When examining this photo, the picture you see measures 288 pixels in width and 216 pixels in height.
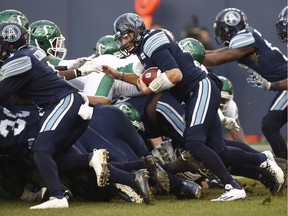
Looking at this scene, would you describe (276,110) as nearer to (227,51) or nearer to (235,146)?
(227,51)

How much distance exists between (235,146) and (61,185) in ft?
5.45

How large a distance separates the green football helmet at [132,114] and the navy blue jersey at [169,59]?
371 mm

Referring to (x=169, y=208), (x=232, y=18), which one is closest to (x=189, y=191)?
(x=169, y=208)

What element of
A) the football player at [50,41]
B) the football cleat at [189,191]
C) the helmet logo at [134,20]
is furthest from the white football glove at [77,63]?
the football cleat at [189,191]

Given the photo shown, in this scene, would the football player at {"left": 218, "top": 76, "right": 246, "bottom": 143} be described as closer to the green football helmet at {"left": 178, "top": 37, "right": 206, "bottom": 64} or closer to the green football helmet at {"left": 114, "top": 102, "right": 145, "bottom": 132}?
the green football helmet at {"left": 178, "top": 37, "right": 206, "bottom": 64}

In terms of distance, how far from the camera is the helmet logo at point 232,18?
30.2ft

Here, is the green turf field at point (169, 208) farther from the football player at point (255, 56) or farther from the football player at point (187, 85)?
the football player at point (255, 56)

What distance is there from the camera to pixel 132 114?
7734mm

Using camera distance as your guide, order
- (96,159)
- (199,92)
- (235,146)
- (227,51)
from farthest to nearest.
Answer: (227,51), (235,146), (199,92), (96,159)

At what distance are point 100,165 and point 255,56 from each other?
113 inches

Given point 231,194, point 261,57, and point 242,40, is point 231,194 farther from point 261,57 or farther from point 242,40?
point 261,57

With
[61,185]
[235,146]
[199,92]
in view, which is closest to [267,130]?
[235,146]

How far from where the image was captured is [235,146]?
316 inches

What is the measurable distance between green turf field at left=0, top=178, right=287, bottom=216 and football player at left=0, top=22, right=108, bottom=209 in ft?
0.63
